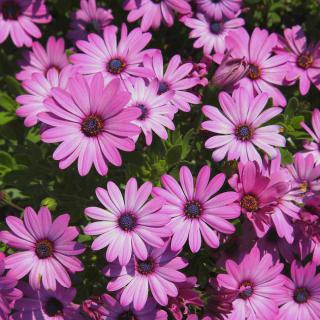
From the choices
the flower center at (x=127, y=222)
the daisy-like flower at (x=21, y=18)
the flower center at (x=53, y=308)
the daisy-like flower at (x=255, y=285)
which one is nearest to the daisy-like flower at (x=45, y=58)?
the daisy-like flower at (x=21, y=18)

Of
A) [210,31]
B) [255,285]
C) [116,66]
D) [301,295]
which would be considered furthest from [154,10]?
[301,295]

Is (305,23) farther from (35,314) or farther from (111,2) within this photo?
(35,314)

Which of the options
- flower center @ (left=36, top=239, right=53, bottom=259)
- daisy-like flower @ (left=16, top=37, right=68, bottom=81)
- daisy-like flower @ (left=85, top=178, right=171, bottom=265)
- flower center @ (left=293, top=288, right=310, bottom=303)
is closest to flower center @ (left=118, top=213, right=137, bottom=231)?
daisy-like flower @ (left=85, top=178, right=171, bottom=265)

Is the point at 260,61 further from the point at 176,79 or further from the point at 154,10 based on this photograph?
the point at 154,10

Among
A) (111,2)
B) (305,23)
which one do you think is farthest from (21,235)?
(305,23)

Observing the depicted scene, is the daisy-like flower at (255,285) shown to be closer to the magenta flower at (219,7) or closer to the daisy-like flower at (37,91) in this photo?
the daisy-like flower at (37,91)

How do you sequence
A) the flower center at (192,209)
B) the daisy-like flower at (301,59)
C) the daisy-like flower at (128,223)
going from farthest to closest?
1. the daisy-like flower at (301,59)
2. the flower center at (192,209)
3. the daisy-like flower at (128,223)
